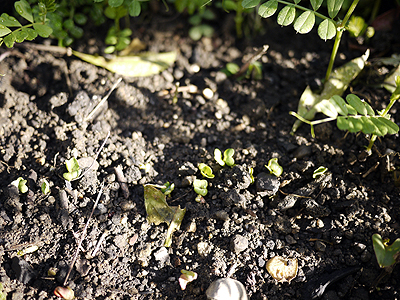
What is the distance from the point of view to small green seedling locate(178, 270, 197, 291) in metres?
1.63

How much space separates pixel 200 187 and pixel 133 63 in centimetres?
111

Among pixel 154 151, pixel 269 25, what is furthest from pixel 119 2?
pixel 269 25

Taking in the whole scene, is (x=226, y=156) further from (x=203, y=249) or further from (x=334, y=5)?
(x=334, y=5)

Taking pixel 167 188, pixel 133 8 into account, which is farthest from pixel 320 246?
pixel 133 8

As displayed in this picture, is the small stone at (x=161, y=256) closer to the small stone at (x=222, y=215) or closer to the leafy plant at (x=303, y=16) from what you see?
the small stone at (x=222, y=215)

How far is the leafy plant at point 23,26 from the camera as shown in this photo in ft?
5.99

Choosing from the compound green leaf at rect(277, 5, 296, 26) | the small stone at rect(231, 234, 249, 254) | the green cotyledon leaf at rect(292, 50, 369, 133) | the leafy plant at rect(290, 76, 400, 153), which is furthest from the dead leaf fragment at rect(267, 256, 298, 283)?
the compound green leaf at rect(277, 5, 296, 26)

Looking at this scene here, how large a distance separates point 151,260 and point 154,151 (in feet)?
2.23

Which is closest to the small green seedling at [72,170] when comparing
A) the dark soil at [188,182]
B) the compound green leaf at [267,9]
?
the dark soil at [188,182]

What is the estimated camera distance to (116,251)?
67.8 inches

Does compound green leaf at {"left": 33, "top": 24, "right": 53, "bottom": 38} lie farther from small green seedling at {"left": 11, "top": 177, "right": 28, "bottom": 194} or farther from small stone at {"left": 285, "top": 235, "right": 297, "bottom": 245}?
small stone at {"left": 285, "top": 235, "right": 297, "bottom": 245}

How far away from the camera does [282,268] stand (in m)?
1.66

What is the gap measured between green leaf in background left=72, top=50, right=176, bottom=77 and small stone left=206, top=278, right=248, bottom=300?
1.52m

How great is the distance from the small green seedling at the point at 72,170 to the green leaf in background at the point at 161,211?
400mm
